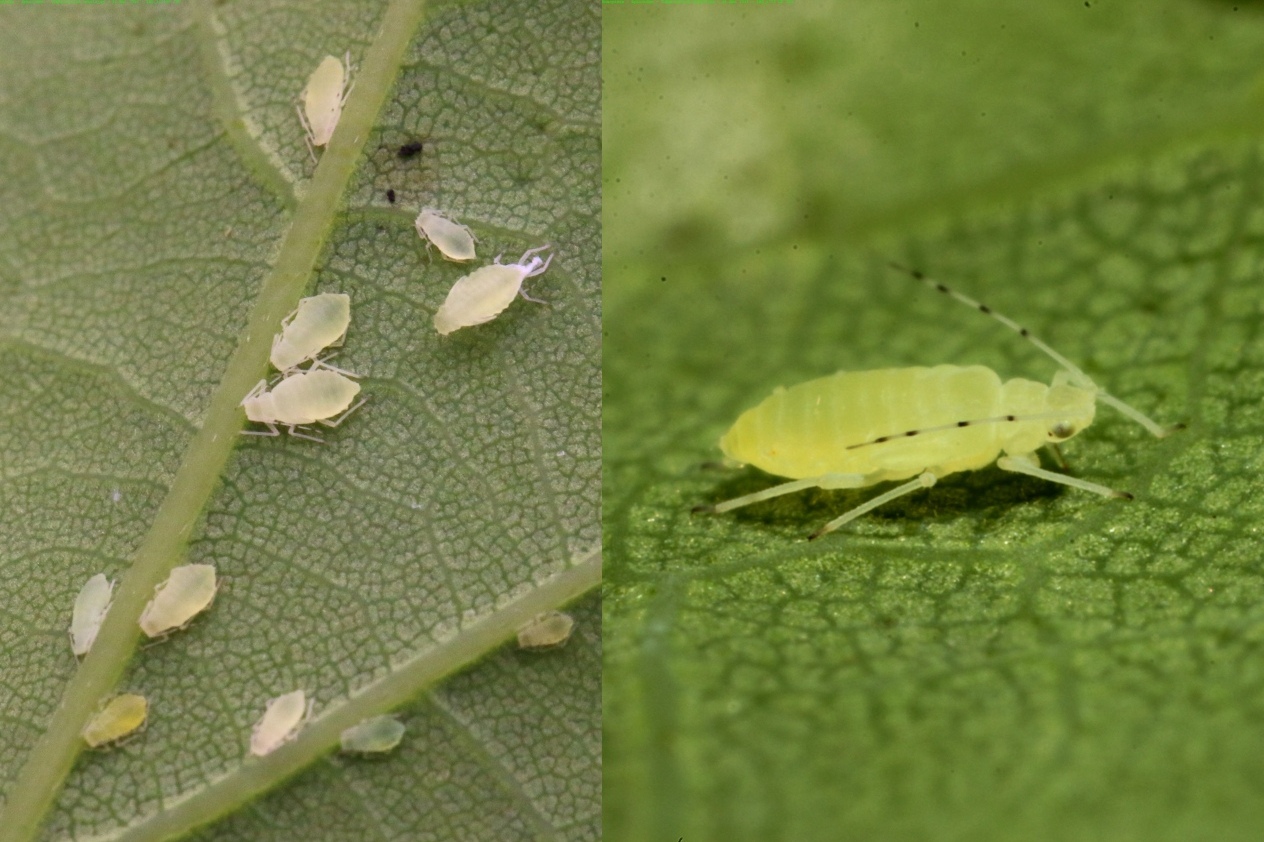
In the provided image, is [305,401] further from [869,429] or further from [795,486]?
[869,429]

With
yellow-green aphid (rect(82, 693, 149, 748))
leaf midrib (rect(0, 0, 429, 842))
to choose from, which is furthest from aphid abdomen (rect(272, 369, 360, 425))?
yellow-green aphid (rect(82, 693, 149, 748))


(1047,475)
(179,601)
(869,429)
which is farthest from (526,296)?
(1047,475)

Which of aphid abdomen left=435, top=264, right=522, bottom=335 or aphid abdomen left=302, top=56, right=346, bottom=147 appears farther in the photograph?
aphid abdomen left=302, top=56, right=346, bottom=147

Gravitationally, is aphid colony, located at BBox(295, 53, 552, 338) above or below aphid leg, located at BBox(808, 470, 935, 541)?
above

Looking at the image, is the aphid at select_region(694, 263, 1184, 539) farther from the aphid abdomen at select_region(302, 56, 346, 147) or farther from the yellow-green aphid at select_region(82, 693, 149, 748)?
the yellow-green aphid at select_region(82, 693, 149, 748)

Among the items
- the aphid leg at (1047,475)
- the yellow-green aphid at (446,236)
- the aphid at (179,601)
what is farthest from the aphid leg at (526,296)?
the aphid leg at (1047,475)

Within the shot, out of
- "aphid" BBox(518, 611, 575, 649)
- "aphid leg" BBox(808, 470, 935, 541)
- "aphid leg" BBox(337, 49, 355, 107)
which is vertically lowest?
"aphid" BBox(518, 611, 575, 649)

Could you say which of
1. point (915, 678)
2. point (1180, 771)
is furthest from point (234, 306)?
point (1180, 771)
